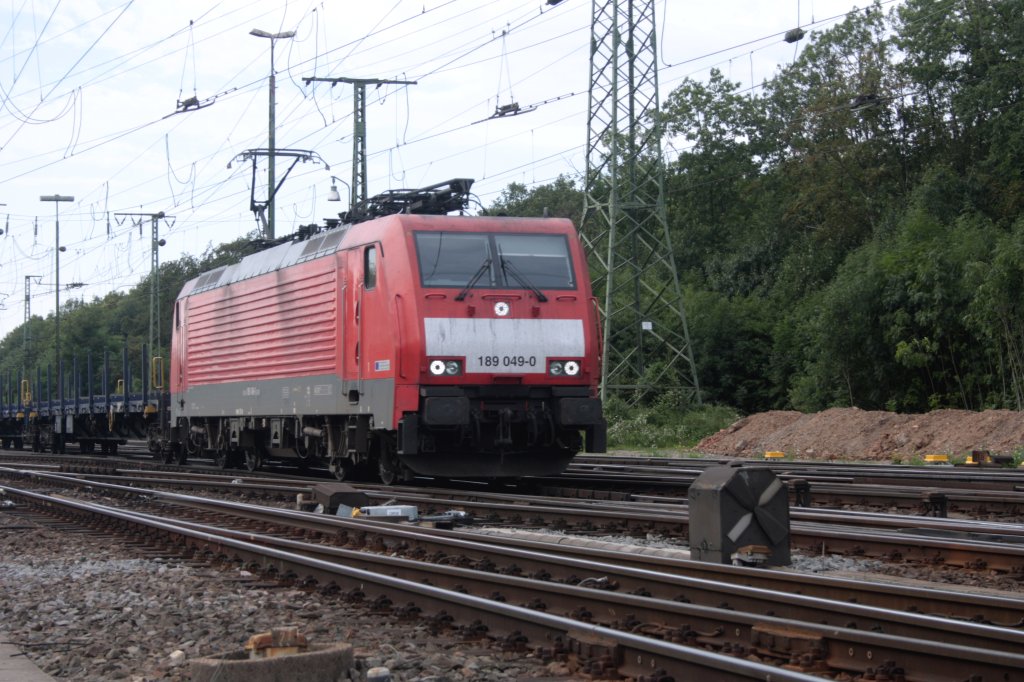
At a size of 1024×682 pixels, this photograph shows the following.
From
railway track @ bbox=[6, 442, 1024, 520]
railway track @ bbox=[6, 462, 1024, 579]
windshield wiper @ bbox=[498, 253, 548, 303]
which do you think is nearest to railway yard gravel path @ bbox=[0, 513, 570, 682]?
railway track @ bbox=[6, 462, 1024, 579]

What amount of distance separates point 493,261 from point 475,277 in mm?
365

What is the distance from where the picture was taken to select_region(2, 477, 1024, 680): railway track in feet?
17.2

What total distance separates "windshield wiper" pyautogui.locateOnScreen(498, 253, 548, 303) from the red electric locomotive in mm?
15

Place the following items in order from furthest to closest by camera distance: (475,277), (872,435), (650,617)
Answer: (872,435) → (475,277) → (650,617)

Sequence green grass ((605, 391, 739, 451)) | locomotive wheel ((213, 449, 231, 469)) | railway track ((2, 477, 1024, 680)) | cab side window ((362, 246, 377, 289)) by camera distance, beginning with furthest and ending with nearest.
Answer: green grass ((605, 391, 739, 451)) → locomotive wheel ((213, 449, 231, 469)) → cab side window ((362, 246, 377, 289)) → railway track ((2, 477, 1024, 680))

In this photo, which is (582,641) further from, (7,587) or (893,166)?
(893,166)

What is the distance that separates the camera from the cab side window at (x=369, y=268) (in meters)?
15.8

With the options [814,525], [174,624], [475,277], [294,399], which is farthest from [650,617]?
[294,399]

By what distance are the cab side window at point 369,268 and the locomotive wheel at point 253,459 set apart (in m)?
6.66

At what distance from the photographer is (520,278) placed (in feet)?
51.2

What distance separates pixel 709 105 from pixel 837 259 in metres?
10.5

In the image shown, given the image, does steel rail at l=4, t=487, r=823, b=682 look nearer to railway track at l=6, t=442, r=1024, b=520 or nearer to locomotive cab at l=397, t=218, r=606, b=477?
locomotive cab at l=397, t=218, r=606, b=477

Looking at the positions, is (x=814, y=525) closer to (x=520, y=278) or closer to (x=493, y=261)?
A: (x=520, y=278)

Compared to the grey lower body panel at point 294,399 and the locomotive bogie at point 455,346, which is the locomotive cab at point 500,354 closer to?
the locomotive bogie at point 455,346
